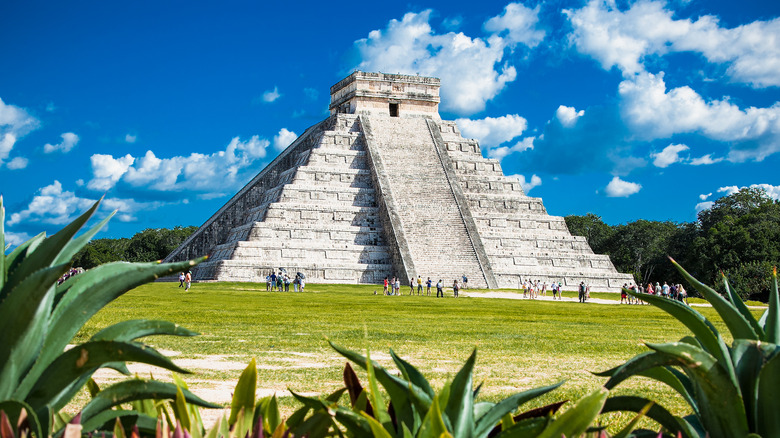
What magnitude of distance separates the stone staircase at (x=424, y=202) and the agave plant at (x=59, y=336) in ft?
92.3

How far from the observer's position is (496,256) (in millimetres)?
32719

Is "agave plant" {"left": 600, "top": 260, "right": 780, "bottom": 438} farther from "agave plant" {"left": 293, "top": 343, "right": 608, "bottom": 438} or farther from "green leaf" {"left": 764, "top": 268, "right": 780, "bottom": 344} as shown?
"agave plant" {"left": 293, "top": 343, "right": 608, "bottom": 438}

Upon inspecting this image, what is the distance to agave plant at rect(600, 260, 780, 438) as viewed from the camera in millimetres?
2402

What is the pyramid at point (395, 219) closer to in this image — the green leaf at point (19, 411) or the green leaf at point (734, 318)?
the green leaf at point (734, 318)

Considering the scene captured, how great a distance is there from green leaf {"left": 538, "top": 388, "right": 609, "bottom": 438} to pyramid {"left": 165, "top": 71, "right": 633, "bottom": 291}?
2805 centimetres

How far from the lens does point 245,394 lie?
7.94 ft

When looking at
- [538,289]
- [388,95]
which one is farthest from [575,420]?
[388,95]

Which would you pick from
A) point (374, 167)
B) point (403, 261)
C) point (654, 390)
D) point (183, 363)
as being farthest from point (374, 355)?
point (374, 167)

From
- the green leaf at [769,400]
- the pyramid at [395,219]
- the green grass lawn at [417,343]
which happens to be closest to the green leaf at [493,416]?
the green leaf at [769,400]

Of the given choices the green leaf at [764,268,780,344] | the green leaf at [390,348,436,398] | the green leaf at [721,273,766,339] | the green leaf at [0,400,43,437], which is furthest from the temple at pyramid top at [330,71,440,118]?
the green leaf at [0,400,43,437]

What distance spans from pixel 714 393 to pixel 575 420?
730 mm

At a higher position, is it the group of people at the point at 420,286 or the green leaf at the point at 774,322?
the group of people at the point at 420,286

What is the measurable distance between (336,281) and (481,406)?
93.7 feet

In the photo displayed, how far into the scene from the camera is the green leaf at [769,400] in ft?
7.93
